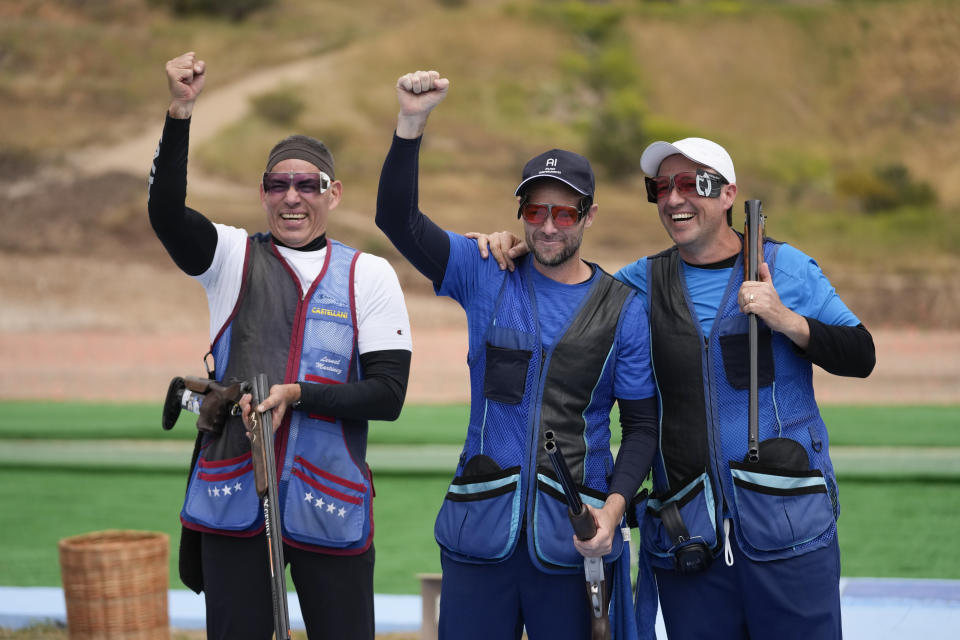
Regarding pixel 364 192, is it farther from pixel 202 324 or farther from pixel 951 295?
pixel 951 295

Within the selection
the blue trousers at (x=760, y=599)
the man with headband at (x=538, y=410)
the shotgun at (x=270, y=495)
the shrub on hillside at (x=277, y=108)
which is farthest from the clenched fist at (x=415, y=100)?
the shrub on hillside at (x=277, y=108)

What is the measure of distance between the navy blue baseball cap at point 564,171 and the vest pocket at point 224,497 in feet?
3.56

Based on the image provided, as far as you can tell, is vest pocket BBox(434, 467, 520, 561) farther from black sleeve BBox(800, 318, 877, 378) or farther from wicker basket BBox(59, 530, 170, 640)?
wicker basket BBox(59, 530, 170, 640)

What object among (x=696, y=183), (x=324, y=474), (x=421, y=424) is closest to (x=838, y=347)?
(x=696, y=183)

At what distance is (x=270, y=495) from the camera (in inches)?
120

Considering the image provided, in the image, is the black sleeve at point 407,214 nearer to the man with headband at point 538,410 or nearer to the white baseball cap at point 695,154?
the man with headband at point 538,410

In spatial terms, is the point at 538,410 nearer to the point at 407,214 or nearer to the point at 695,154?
the point at 407,214

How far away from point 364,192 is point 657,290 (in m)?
34.4

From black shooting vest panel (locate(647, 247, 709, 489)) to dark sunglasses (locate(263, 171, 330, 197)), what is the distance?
1.05 m

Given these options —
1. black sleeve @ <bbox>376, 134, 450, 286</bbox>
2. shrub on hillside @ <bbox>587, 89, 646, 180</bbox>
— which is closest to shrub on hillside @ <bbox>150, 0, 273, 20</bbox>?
shrub on hillside @ <bbox>587, 89, 646, 180</bbox>

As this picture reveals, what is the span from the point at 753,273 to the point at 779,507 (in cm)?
65

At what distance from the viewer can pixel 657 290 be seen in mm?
3334

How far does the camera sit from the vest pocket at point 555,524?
2.99m

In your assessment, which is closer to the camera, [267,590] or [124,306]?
[267,590]
